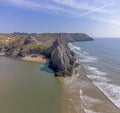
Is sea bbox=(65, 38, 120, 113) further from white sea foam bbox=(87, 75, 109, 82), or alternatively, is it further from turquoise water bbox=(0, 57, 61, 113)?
turquoise water bbox=(0, 57, 61, 113)

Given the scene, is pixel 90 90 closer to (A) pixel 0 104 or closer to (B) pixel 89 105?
(B) pixel 89 105

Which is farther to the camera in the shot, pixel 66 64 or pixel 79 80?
pixel 66 64

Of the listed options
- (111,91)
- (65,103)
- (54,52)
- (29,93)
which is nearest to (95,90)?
(111,91)

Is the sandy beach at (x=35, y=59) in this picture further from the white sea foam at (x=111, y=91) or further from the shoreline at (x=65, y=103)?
the shoreline at (x=65, y=103)

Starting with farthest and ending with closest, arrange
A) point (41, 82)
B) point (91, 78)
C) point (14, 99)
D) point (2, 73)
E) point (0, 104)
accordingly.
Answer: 1. point (2, 73)
2. point (91, 78)
3. point (41, 82)
4. point (14, 99)
5. point (0, 104)

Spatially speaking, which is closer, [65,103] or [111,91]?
[65,103]

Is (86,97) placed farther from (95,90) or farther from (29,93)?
(29,93)

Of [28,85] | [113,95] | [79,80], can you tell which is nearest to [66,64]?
[79,80]

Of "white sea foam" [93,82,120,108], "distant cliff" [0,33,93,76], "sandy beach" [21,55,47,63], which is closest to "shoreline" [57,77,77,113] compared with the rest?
"white sea foam" [93,82,120,108]

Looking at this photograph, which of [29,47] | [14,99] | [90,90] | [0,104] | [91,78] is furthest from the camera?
[29,47]
